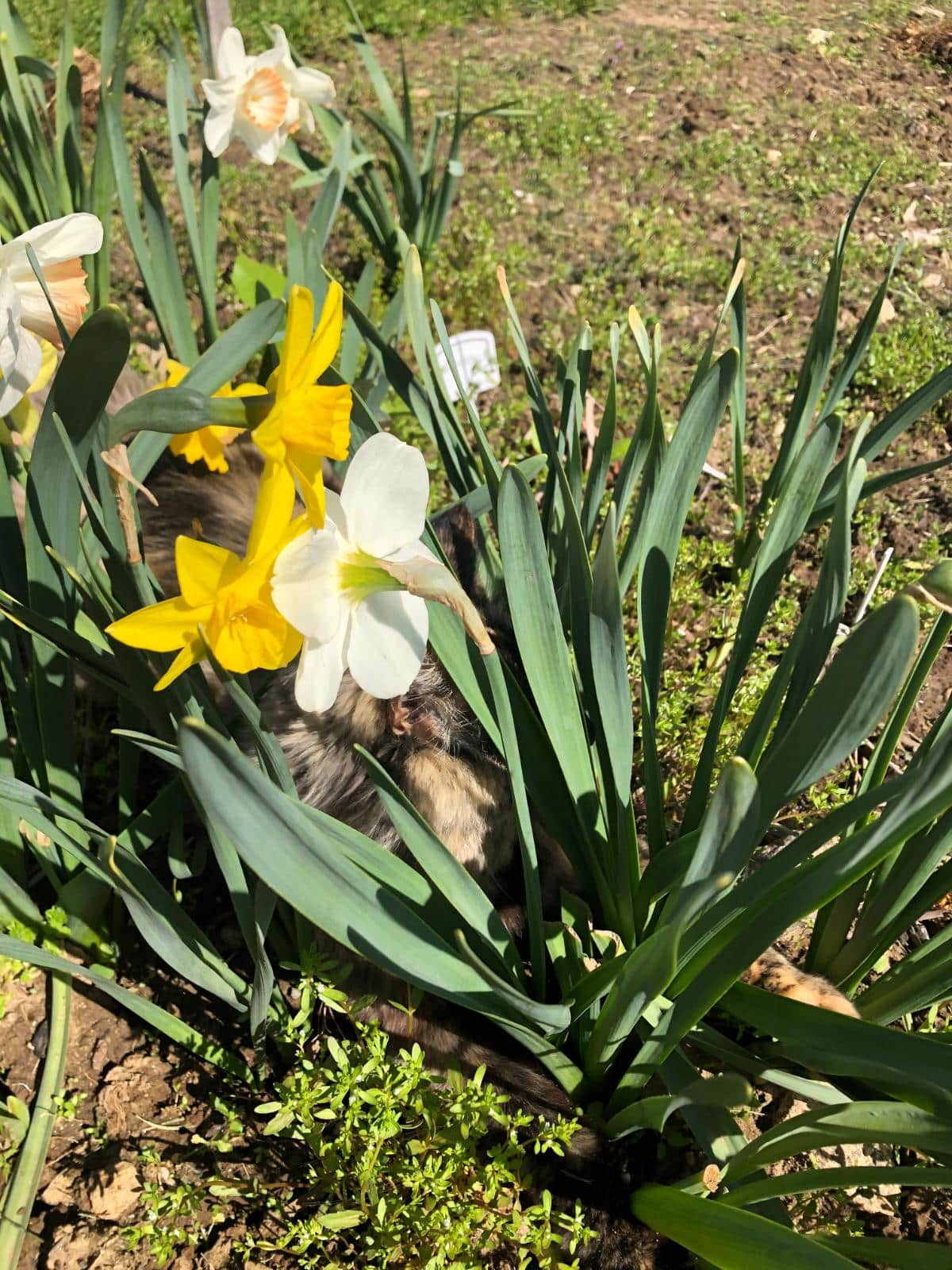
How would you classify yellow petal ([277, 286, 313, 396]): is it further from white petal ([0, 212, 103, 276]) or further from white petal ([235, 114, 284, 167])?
white petal ([235, 114, 284, 167])

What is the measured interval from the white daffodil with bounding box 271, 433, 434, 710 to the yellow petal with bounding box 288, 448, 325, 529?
17mm

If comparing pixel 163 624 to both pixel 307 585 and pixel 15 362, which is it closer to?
pixel 307 585

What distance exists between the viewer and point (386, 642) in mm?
874

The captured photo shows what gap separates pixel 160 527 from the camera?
5.86 ft

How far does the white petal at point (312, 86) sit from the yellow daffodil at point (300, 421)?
1.29m

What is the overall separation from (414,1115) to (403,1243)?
0.50ft

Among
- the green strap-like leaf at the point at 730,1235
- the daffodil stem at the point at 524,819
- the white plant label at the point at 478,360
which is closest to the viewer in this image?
the green strap-like leaf at the point at 730,1235

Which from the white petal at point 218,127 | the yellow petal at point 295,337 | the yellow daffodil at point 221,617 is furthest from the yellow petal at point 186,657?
the white petal at point 218,127

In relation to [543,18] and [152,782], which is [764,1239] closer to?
[152,782]

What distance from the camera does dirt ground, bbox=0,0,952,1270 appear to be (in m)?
2.75

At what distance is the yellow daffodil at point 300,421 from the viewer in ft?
2.65

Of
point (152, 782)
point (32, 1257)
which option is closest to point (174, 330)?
point (152, 782)

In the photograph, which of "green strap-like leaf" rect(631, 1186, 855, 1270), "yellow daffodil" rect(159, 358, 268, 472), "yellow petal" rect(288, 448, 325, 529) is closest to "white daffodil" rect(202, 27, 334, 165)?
"yellow daffodil" rect(159, 358, 268, 472)

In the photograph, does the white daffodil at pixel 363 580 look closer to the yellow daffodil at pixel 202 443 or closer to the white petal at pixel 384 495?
the white petal at pixel 384 495
